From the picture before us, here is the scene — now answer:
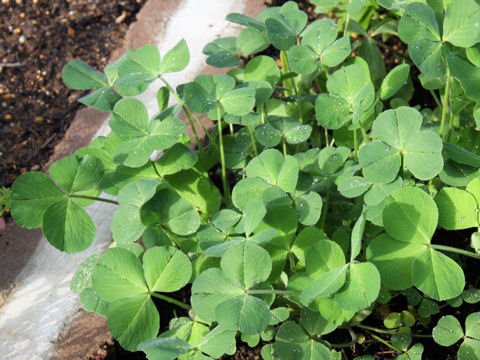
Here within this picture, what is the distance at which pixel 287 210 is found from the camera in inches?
61.0

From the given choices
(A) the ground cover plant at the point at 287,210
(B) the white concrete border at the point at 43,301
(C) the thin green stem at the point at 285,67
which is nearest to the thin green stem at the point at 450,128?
(A) the ground cover plant at the point at 287,210

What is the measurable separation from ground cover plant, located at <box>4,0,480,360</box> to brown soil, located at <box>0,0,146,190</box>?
695 millimetres

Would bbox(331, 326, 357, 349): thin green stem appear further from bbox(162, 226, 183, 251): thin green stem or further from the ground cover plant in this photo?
bbox(162, 226, 183, 251): thin green stem

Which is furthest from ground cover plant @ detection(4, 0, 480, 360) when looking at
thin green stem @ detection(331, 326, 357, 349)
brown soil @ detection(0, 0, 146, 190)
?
brown soil @ detection(0, 0, 146, 190)

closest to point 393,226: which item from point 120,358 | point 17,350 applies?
point 120,358

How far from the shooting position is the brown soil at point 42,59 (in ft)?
8.18

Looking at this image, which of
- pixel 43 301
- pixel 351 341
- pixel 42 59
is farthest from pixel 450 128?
pixel 42 59

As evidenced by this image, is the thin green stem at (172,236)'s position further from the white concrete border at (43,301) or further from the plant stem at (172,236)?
the white concrete border at (43,301)

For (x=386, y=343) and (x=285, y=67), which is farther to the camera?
(x=285, y=67)

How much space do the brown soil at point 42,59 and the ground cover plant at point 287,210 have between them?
2.28ft

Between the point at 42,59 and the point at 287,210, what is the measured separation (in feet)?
5.88

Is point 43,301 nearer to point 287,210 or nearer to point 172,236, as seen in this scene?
point 172,236

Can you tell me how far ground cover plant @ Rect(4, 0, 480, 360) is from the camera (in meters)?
1.42

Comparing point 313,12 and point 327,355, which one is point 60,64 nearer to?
point 313,12
